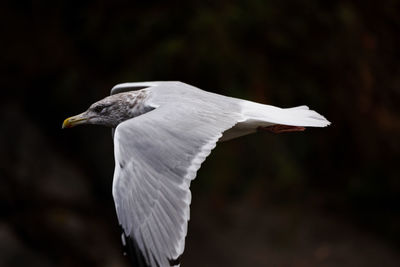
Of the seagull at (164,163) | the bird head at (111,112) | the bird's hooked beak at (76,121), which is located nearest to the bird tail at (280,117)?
the seagull at (164,163)

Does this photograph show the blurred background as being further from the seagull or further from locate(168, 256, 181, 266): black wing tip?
locate(168, 256, 181, 266): black wing tip

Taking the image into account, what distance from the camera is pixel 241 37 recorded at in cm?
546

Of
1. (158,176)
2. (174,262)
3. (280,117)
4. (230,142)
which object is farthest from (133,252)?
(230,142)

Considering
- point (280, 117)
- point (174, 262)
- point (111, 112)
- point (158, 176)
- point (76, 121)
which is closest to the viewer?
point (174, 262)

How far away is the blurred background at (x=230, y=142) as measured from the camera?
17.5ft

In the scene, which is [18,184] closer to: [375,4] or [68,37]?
[68,37]

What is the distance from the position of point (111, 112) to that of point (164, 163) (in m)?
0.85

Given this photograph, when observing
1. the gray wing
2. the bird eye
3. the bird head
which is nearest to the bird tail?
the gray wing

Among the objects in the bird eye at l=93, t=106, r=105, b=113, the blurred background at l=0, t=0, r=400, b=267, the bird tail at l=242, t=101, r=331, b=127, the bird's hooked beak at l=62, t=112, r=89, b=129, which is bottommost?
the blurred background at l=0, t=0, r=400, b=267

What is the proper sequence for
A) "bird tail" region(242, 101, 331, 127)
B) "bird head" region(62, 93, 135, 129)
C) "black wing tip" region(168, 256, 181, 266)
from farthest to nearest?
1. "bird head" region(62, 93, 135, 129)
2. "bird tail" region(242, 101, 331, 127)
3. "black wing tip" region(168, 256, 181, 266)

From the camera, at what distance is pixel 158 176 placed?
2701 mm

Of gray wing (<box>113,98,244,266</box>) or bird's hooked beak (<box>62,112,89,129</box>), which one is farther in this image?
bird's hooked beak (<box>62,112,89,129</box>)

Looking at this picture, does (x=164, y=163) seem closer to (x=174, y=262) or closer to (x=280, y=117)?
(x=174, y=262)

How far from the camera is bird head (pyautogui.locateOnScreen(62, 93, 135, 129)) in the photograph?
3.43 m
